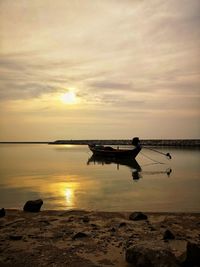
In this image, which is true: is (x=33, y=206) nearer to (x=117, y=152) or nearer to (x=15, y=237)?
(x=15, y=237)

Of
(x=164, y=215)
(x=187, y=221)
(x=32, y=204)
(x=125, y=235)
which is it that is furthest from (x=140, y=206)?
(x=125, y=235)

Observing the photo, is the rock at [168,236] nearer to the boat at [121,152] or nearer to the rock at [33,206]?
the rock at [33,206]

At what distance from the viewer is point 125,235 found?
9102 millimetres

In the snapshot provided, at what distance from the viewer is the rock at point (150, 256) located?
6.20m

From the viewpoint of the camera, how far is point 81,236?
8805mm

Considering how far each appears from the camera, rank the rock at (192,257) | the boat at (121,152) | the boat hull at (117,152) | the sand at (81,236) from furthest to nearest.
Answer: the boat hull at (117,152)
the boat at (121,152)
the sand at (81,236)
the rock at (192,257)

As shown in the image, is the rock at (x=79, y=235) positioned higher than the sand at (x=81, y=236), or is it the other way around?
the rock at (x=79, y=235)

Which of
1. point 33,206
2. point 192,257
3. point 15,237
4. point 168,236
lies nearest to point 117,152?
point 33,206

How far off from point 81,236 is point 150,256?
2.90 metres

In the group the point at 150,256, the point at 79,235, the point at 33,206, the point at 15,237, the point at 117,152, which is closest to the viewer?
the point at 150,256

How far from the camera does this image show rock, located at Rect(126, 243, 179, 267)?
6.20 m

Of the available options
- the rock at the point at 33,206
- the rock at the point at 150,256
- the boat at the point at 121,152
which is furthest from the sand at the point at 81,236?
the boat at the point at 121,152

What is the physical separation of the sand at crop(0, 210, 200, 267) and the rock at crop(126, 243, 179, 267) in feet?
0.84

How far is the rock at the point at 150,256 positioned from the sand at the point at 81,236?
0.84 ft
